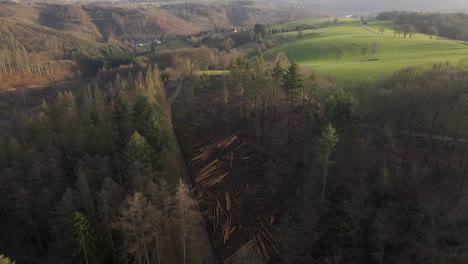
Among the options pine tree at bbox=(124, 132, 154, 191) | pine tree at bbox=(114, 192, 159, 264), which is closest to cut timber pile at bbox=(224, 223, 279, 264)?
pine tree at bbox=(114, 192, 159, 264)

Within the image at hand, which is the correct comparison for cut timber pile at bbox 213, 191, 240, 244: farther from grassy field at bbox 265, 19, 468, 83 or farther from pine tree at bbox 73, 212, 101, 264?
grassy field at bbox 265, 19, 468, 83

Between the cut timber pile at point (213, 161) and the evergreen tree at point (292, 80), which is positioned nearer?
the cut timber pile at point (213, 161)

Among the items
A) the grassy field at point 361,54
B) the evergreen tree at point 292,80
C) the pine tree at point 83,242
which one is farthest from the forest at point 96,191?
the grassy field at point 361,54

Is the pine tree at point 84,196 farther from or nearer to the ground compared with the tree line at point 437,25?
nearer to the ground

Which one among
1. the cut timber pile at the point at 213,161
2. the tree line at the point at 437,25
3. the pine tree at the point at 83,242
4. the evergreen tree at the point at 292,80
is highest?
the tree line at the point at 437,25

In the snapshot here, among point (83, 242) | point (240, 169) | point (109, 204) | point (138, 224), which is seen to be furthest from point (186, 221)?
point (240, 169)

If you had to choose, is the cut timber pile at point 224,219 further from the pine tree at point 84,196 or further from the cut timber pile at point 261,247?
the pine tree at point 84,196

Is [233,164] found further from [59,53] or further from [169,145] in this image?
[59,53]
